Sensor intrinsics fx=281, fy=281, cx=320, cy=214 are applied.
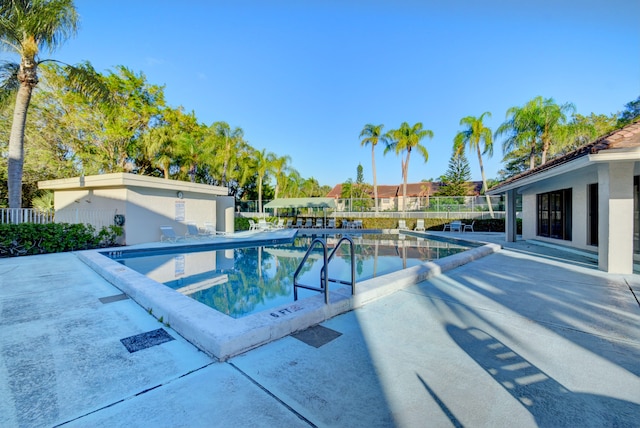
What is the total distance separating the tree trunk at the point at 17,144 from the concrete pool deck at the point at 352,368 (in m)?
8.23

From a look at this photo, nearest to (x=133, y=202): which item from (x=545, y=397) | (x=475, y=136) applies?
(x=545, y=397)

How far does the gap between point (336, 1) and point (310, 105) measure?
38.0ft

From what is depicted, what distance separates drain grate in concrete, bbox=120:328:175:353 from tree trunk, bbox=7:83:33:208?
11099 millimetres

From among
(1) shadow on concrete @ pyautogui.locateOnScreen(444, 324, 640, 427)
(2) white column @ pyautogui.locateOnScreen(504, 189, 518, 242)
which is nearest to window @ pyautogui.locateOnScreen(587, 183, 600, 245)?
(2) white column @ pyautogui.locateOnScreen(504, 189, 518, 242)

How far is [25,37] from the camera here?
923cm

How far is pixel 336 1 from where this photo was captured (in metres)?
12.0

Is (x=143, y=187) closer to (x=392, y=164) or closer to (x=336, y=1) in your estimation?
(x=336, y=1)

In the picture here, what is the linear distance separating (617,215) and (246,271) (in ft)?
28.7

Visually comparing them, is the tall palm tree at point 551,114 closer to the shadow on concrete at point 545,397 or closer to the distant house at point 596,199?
the distant house at point 596,199

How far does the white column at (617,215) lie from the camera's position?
575 centimetres

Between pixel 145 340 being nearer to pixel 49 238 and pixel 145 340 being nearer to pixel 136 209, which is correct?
pixel 49 238

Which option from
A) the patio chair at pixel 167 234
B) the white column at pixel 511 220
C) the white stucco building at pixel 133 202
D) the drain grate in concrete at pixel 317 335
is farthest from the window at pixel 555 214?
the white stucco building at pixel 133 202

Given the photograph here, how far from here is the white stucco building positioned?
11594mm

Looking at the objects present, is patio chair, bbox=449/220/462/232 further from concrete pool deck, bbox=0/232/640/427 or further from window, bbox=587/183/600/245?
concrete pool deck, bbox=0/232/640/427
